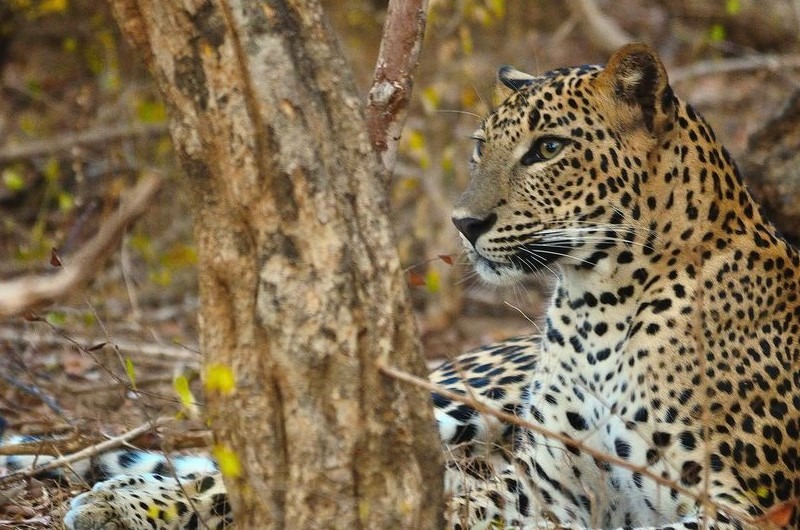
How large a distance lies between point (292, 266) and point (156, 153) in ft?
27.0

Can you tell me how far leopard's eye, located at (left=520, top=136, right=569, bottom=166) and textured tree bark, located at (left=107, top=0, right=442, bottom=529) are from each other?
1.68 meters

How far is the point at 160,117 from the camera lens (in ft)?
36.9

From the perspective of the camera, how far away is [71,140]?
440 inches

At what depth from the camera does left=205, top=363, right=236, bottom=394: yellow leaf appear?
3854mm

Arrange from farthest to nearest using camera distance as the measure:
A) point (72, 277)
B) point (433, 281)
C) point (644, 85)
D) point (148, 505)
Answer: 1. point (433, 281)
2. point (148, 505)
3. point (644, 85)
4. point (72, 277)

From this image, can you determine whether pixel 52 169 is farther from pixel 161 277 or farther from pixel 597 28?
pixel 597 28

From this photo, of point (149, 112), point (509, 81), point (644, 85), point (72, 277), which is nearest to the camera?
point (72, 277)

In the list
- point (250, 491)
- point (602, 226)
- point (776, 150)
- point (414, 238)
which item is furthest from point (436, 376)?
point (414, 238)

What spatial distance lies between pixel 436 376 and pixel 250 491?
335 cm

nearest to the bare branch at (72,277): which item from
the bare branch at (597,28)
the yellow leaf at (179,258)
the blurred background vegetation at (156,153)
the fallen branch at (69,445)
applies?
the fallen branch at (69,445)

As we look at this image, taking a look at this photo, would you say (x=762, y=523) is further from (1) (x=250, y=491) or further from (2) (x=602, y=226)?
(1) (x=250, y=491)

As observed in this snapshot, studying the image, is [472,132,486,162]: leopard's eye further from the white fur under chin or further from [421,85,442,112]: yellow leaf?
[421,85,442,112]: yellow leaf

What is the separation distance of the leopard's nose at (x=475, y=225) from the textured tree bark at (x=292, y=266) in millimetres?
1462

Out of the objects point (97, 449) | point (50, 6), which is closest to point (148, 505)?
point (97, 449)
